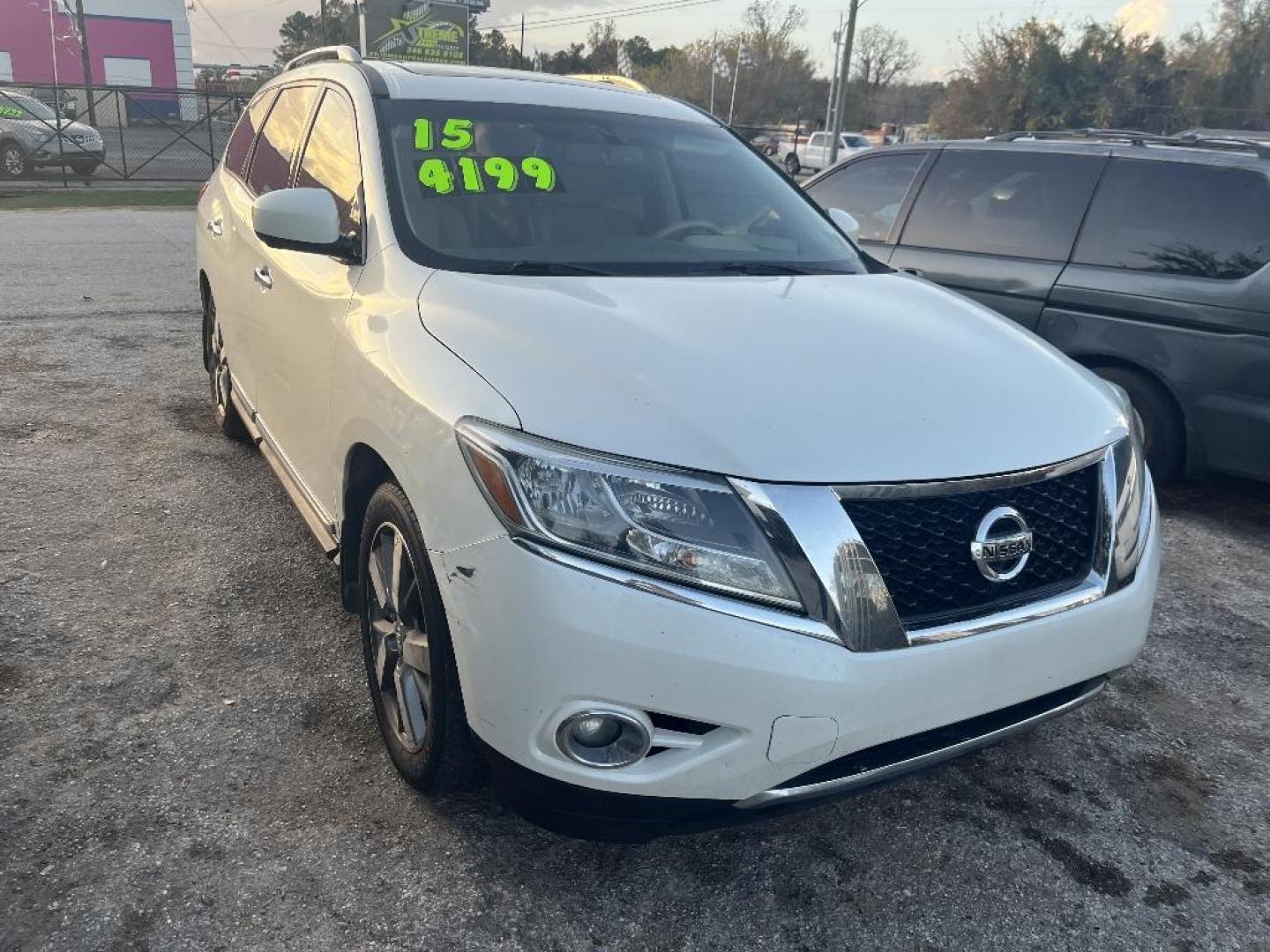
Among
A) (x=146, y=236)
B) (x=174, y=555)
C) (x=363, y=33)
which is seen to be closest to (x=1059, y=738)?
(x=174, y=555)

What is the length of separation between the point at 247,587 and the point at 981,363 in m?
2.65

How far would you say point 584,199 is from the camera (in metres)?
3.33

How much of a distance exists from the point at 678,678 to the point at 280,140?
3131mm

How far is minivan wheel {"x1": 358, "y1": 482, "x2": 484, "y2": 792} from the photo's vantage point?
7.50 ft

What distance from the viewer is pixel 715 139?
155 inches

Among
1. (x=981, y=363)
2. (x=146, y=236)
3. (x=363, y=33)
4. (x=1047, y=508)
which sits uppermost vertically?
(x=363, y=33)

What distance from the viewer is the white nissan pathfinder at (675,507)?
6.53 ft

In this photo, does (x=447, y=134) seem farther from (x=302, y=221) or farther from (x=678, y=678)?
(x=678, y=678)

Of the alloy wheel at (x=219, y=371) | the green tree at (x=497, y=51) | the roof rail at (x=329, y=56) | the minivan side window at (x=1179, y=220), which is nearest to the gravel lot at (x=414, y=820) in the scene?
the alloy wheel at (x=219, y=371)

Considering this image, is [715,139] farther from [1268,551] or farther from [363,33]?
[363,33]

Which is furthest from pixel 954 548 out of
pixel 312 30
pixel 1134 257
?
pixel 312 30

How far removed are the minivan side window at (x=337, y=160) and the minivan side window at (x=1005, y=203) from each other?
360 cm

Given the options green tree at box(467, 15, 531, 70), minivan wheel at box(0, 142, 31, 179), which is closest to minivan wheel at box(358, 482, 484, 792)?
minivan wheel at box(0, 142, 31, 179)

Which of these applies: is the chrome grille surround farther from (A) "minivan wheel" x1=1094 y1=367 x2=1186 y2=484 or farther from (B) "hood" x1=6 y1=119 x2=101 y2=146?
Result: (B) "hood" x1=6 y1=119 x2=101 y2=146
